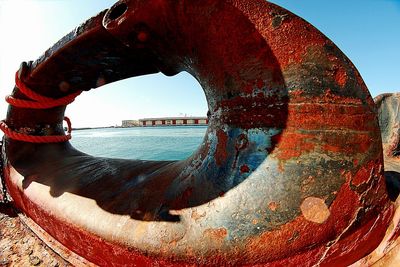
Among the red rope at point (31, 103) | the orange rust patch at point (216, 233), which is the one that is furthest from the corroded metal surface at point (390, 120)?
the red rope at point (31, 103)

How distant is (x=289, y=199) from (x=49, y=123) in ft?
6.96

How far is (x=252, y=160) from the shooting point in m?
0.76

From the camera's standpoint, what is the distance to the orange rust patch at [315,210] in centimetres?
63

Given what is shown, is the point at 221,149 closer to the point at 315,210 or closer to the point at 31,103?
the point at 315,210

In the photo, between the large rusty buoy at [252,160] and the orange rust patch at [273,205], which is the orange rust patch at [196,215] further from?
the orange rust patch at [273,205]

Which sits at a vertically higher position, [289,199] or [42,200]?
[289,199]

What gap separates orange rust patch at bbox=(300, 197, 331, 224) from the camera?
0.63 m

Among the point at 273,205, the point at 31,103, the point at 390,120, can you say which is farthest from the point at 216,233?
the point at 31,103

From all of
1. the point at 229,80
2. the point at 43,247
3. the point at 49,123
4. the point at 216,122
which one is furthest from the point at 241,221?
the point at 49,123

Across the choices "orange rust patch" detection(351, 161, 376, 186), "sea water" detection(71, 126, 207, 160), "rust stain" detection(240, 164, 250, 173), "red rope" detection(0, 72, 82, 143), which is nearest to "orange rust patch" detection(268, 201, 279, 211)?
"rust stain" detection(240, 164, 250, 173)

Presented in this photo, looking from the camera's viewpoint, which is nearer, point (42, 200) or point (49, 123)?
point (42, 200)

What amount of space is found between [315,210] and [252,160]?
24 centimetres

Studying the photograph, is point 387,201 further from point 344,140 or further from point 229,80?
point 229,80

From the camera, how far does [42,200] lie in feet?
4.20
